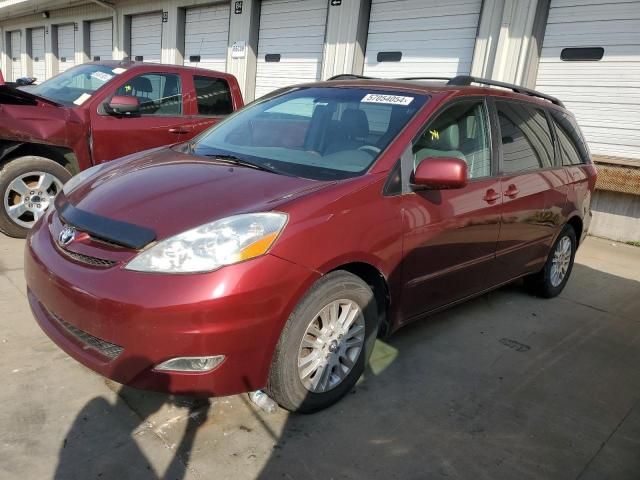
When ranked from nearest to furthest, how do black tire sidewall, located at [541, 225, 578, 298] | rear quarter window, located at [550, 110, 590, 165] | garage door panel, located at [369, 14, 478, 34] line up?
rear quarter window, located at [550, 110, 590, 165], black tire sidewall, located at [541, 225, 578, 298], garage door panel, located at [369, 14, 478, 34]

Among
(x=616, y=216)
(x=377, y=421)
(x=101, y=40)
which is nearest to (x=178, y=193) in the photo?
(x=377, y=421)

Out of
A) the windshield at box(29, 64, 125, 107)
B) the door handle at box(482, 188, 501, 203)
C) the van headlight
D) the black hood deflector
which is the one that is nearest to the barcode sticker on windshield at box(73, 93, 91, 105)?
the windshield at box(29, 64, 125, 107)

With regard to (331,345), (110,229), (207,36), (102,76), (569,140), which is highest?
(207,36)

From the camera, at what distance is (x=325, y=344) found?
8.26 ft

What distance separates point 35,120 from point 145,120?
102cm

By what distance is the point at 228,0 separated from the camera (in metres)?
11.2

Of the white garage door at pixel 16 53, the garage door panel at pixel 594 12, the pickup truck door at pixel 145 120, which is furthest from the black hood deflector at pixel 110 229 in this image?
the white garage door at pixel 16 53

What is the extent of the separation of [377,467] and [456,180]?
1426 millimetres

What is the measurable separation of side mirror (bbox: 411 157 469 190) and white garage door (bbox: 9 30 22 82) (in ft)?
76.1

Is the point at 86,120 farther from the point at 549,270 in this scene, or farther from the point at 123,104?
the point at 549,270

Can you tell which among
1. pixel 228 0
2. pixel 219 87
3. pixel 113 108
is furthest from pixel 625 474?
pixel 228 0

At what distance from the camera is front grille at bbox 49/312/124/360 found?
217 centimetres

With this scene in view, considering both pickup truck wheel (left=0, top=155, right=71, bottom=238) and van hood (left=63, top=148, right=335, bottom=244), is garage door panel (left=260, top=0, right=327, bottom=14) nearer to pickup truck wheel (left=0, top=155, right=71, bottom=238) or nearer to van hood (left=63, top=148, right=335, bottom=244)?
pickup truck wheel (left=0, top=155, right=71, bottom=238)

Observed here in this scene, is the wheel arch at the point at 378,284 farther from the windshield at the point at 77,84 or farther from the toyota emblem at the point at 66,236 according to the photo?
the windshield at the point at 77,84
